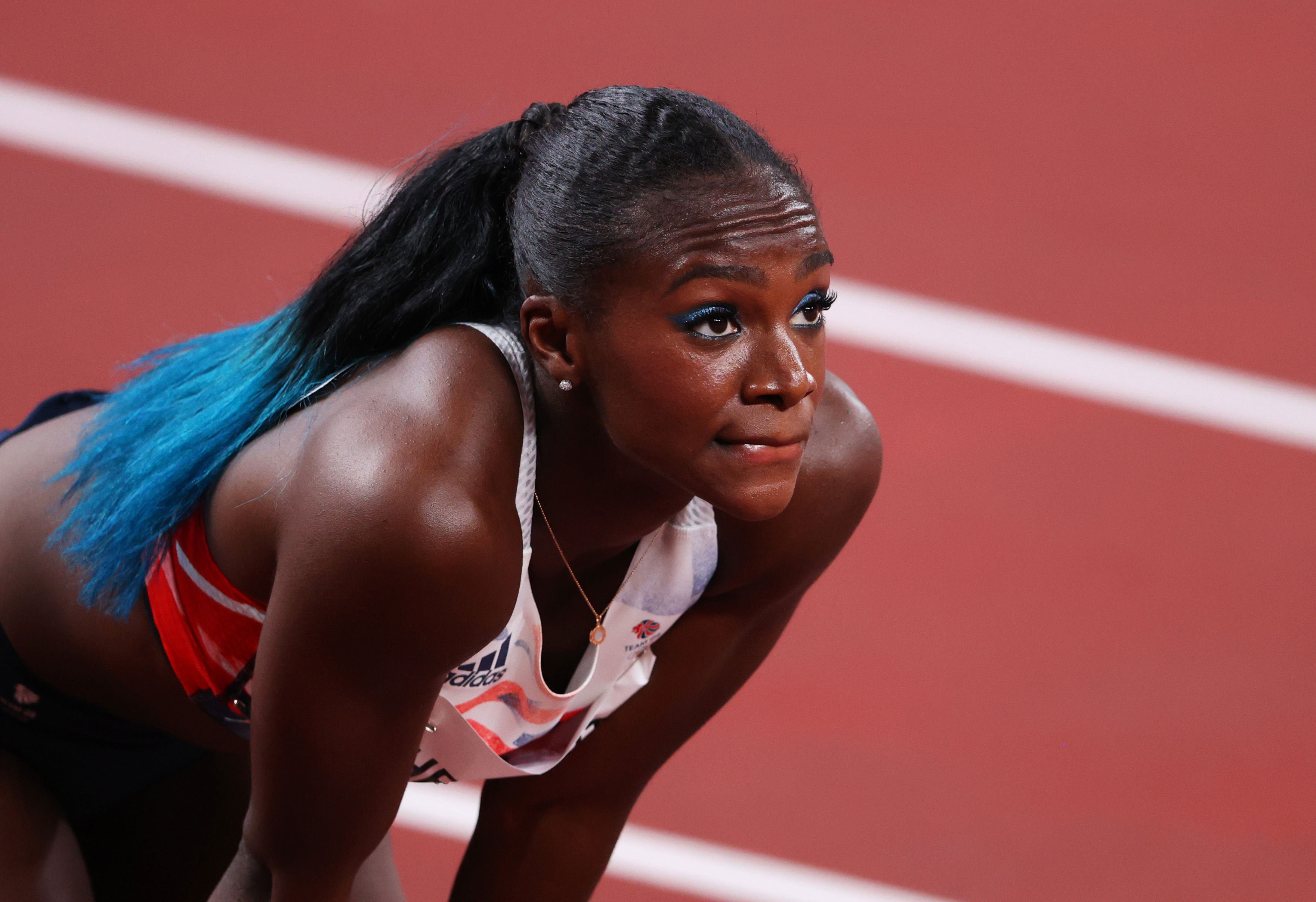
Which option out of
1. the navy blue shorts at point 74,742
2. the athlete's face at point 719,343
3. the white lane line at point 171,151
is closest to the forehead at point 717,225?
the athlete's face at point 719,343

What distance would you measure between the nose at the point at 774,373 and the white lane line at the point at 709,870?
4.87ft

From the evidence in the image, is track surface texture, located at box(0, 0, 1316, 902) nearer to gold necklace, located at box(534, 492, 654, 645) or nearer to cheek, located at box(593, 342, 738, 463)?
gold necklace, located at box(534, 492, 654, 645)

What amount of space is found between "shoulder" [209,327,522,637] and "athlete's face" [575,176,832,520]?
0.11 meters

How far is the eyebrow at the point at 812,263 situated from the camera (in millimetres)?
1299

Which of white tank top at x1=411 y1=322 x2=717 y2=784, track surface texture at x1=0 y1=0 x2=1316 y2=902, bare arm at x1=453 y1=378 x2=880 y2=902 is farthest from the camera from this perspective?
track surface texture at x1=0 y1=0 x2=1316 y2=902

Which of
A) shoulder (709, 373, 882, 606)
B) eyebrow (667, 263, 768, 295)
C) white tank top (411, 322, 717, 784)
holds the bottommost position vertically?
white tank top (411, 322, 717, 784)

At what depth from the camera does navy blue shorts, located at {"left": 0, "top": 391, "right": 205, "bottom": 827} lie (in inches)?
66.6

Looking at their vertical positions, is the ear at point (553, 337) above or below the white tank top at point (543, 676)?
above

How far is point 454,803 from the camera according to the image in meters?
2.74

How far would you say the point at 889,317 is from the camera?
11.7ft

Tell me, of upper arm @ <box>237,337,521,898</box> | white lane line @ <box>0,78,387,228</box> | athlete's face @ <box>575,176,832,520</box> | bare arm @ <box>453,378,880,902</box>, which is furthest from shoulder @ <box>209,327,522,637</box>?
white lane line @ <box>0,78,387,228</box>

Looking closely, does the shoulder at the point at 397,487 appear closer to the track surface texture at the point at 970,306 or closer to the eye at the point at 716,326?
the eye at the point at 716,326

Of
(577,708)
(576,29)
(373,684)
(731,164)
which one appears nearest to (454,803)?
(577,708)

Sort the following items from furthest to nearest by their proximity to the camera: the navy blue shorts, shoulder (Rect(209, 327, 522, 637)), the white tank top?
the navy blue shorts
the white tank top
shoulder (Rect(209, 327, 522, 637))
